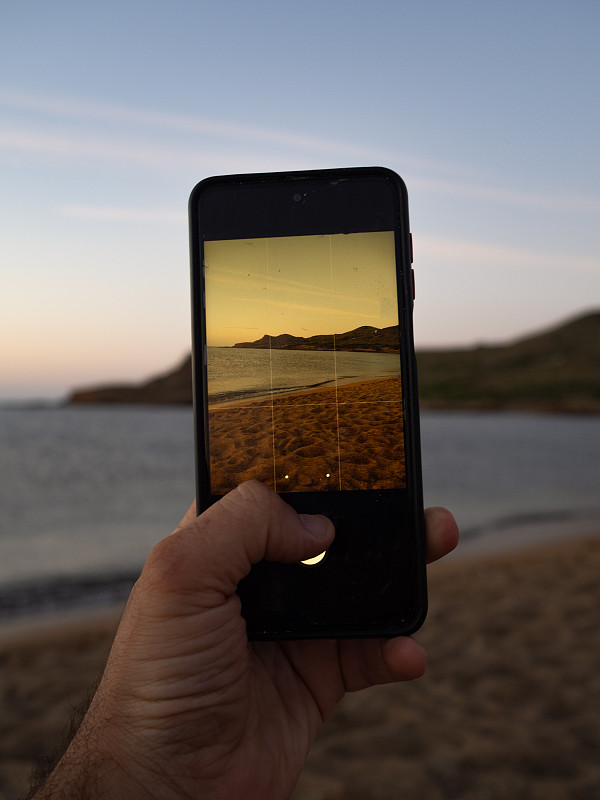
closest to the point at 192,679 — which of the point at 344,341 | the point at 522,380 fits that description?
the point at 344,341

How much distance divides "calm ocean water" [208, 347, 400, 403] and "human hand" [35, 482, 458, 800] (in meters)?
0.35

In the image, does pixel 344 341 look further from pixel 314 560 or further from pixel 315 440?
pixel 314 560

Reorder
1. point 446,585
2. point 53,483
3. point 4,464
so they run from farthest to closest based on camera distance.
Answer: point 4,464, point 53,483, point 446,585

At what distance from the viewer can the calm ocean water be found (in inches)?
74.5

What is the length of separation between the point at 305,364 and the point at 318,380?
67 millimetres

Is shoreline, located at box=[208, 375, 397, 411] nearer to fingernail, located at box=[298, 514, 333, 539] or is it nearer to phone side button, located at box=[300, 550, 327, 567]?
A: fingernail, located at box=[298, 514, 333, 539]

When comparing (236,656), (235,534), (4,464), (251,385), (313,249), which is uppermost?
(313,249)

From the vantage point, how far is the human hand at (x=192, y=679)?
1.60m

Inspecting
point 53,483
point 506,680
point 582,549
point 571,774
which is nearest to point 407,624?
point 571,774

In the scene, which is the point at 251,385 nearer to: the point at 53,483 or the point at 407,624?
the point at 407,624

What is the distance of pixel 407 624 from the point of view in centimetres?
185

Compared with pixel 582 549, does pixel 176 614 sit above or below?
above

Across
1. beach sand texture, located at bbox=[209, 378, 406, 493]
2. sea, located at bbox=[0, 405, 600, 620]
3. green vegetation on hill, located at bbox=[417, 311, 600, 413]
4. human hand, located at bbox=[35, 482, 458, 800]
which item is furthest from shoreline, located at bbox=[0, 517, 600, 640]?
green vegetation on hill, located at bbox=[417, 311, 600, 413]

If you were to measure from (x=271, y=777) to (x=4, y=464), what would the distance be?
31.0 meters
